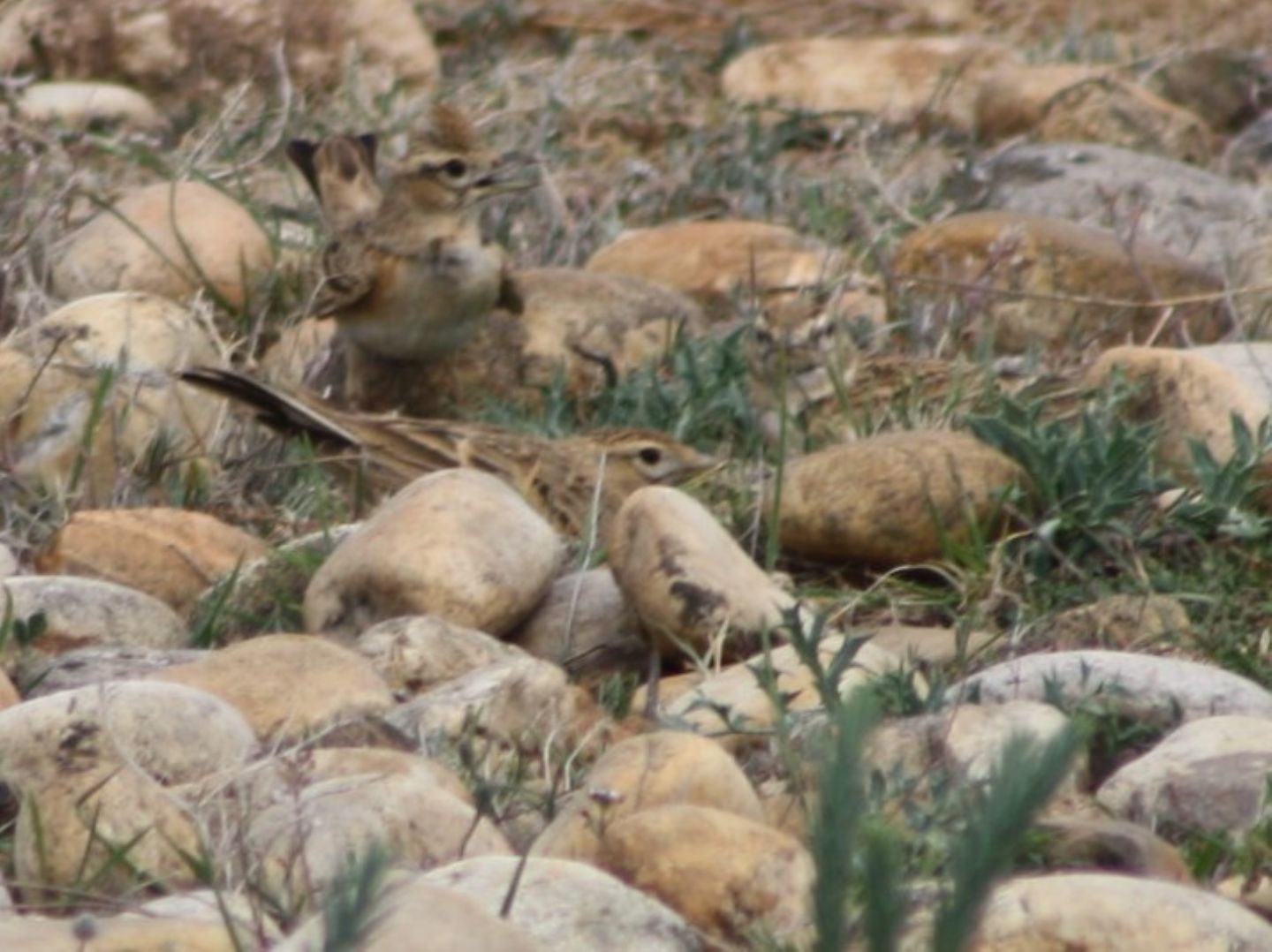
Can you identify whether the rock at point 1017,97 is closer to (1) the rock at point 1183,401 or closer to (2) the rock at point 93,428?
(1) the rock at point 1183,401

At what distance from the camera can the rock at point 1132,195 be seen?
28.1 ft

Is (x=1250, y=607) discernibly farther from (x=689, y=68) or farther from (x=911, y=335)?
(x=689, y=68)

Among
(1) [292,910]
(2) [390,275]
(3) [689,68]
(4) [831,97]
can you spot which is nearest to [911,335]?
(2) [390,275]

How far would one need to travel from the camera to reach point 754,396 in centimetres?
677

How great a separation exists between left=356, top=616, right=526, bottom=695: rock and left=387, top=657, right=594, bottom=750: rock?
16 cm

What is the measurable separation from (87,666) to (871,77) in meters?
6.12

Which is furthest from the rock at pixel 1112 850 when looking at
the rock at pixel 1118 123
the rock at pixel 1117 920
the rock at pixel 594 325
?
the rock at pixel 1118 123

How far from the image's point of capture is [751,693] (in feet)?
15.3

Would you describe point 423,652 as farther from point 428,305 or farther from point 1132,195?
point 1132,195

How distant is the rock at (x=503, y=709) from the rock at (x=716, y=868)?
68cm

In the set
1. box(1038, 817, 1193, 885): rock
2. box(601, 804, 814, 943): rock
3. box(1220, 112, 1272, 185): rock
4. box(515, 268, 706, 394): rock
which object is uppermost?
box(601, 804, 814, 943): rock

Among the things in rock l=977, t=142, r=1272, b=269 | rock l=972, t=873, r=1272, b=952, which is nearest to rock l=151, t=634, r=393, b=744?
rock l=972, t=873, r=1272, b=952

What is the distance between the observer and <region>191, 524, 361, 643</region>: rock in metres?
5.24

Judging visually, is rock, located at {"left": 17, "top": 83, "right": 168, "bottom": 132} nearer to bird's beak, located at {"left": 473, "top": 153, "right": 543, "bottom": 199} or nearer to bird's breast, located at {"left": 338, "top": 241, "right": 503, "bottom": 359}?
bird's beak, located at {"left": 473, "top": 153, "right": 543, "bottom": 199}
